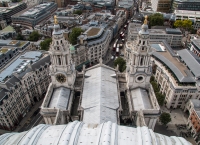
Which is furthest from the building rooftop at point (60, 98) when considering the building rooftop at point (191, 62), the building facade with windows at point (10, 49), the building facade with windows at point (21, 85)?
the building rooftop at point (191, 62)

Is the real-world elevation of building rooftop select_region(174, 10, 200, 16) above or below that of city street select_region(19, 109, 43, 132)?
above

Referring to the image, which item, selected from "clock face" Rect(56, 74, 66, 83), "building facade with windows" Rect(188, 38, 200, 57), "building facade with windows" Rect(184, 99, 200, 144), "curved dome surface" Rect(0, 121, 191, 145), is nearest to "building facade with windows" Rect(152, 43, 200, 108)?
"building facade with windows" Rect(184, 99, 200, 144)

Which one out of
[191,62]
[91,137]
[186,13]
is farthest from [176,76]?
[186,13]

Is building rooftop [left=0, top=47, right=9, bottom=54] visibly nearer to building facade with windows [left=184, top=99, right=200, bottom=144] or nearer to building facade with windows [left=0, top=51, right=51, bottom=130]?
building facade with windows [left=0, top=51, right=51, bottom=130]

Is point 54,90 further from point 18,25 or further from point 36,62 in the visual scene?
point 18,25

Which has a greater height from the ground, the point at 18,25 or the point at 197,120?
the point at 18,25

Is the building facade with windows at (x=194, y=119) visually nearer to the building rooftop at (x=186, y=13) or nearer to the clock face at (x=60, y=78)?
the clock face at (x=60, y=78)

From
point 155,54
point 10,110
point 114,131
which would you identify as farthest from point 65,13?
point 114,131
